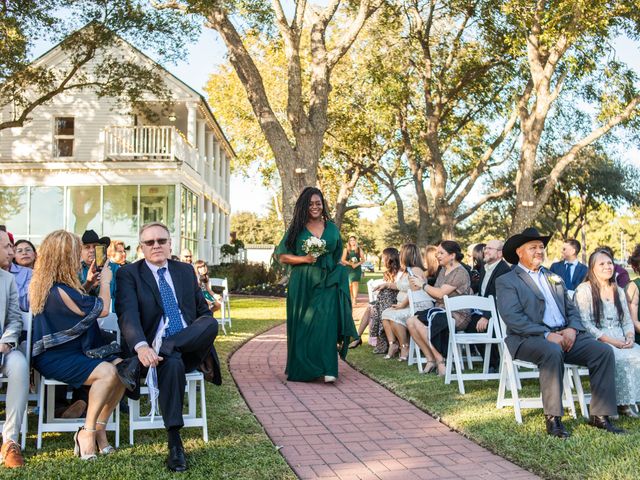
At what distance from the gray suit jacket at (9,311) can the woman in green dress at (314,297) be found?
152 inches

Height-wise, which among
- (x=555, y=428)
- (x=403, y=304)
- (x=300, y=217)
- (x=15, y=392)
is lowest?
(x=555, y=428)

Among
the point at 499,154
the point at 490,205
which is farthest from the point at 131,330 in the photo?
the point at 490,205

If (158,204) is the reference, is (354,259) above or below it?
below

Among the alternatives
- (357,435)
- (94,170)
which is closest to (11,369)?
(357,435)

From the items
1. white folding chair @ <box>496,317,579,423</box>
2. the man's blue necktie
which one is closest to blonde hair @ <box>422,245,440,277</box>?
white folding chair @ <box>496,317,579,423</box>

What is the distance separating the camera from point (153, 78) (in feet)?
70.4

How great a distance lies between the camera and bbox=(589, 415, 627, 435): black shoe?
5.92 meters

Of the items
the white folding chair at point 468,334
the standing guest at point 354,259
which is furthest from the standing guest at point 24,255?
the standing guest at point 354,259

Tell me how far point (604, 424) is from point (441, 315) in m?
2.99

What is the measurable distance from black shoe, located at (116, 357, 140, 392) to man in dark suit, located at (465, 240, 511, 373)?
4.55m

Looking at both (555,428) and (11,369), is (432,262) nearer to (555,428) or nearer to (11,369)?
(555,428)

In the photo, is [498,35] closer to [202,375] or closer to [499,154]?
[499,154]

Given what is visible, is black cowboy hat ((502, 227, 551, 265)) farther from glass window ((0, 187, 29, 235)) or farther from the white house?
glass window ((0, 187, 29, 235))

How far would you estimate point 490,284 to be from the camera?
28.6 feet
